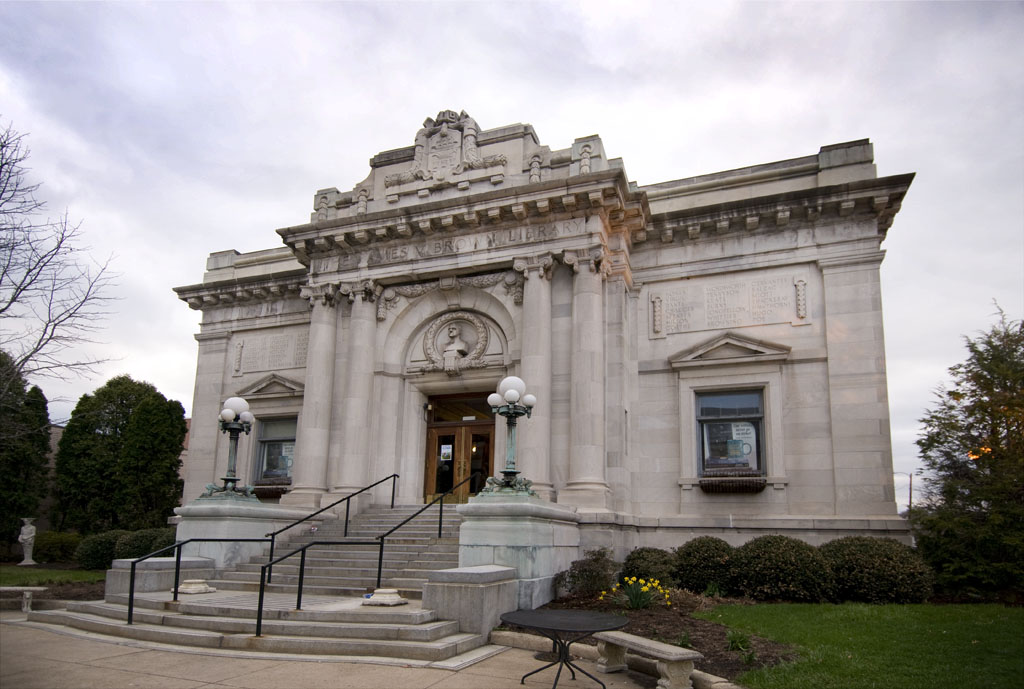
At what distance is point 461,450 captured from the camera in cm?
2062

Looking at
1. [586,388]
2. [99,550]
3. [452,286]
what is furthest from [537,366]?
[99,550]

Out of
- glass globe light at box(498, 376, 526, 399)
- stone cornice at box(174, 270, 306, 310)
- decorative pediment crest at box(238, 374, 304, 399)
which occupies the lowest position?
glass globe light at box(498, 376, 526, 399)

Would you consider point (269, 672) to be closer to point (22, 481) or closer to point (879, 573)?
point (879, 573)

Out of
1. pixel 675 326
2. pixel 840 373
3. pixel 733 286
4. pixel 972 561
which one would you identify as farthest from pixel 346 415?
pixel 972 561

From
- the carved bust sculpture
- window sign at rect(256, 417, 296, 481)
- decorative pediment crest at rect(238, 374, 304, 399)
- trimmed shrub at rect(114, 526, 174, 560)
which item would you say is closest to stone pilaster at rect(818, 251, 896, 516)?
the carved bust sculpture

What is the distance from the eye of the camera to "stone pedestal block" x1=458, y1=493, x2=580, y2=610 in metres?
12.9

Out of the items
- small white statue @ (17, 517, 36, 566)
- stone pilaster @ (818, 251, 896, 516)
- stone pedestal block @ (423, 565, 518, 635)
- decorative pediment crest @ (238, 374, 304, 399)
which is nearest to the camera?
stone pedestal block @ (423, 565, 518, 635)

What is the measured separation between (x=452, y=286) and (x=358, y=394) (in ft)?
12.6

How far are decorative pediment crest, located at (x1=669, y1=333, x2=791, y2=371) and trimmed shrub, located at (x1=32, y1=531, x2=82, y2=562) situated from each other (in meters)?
24.0

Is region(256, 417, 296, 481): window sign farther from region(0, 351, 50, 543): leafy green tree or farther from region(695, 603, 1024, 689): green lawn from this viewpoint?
region(695, 603, 1024, 689): green lawn

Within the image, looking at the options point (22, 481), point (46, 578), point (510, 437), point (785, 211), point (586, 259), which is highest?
point (785, 211)

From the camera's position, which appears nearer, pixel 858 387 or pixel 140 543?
pixel 858 387

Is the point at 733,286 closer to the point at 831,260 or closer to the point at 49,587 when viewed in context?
the point at 831,260

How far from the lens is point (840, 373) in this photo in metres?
17.9
